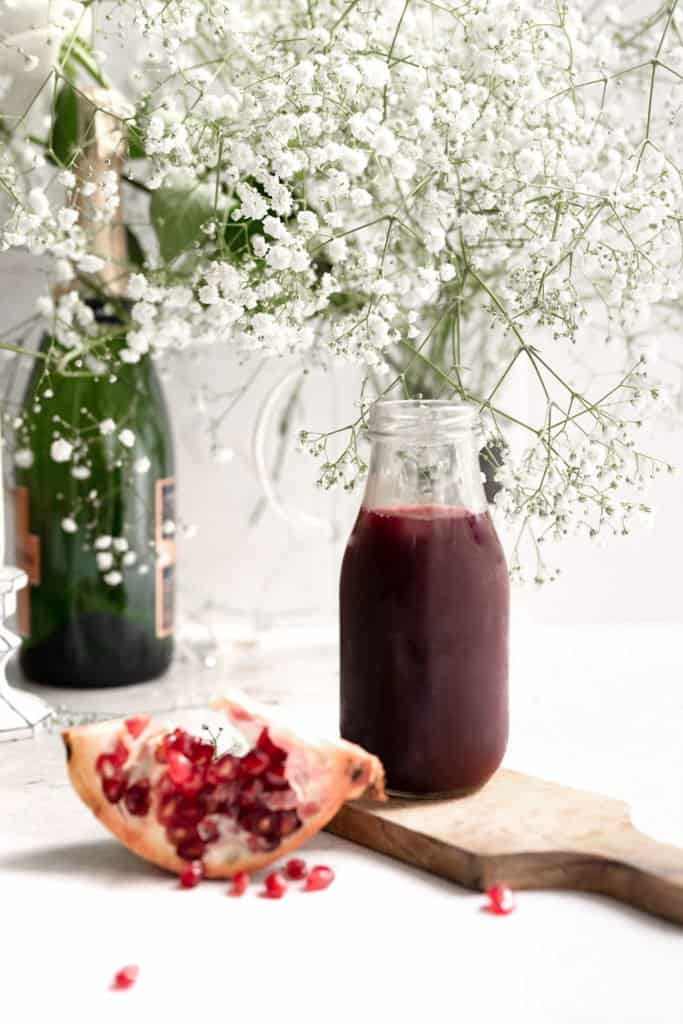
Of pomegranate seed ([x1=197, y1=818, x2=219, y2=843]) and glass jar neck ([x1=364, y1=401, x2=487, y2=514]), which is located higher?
glass jar neck ([x1=364, y1=401, x2=487, y2=514])

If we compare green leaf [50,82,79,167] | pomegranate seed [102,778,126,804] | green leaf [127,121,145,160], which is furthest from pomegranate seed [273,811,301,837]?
green leaf [50,82,79,167]

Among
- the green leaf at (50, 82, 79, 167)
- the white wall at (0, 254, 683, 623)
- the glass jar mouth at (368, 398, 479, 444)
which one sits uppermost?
the green leaf at (50, 82, 79, 167)

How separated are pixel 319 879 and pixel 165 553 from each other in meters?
0.63

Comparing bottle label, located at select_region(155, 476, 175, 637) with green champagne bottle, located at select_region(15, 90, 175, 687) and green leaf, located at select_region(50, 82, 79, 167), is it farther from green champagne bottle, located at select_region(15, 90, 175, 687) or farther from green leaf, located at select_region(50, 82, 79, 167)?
green leaf, located at select_region(50, 82, 79, 167)

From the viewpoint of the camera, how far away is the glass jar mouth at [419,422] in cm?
96

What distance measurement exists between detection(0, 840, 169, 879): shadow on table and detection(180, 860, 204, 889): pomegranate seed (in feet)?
0.09

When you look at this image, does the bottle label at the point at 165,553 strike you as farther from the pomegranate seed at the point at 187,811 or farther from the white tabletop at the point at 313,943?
the pomegranate seed at the point at 187,811

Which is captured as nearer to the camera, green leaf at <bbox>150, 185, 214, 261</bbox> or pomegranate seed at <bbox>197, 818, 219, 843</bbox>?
pomegranate seed at <bbox>197, 818, 219, 843</bbox>

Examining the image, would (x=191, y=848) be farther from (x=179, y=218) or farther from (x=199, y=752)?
(x=179, y=218)

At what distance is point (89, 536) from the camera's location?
142cm

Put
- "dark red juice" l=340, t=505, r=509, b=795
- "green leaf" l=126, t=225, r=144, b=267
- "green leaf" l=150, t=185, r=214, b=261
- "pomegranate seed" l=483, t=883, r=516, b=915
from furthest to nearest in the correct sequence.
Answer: "green leaf" l=126, t=225, r=144, b=267 < "green leaf" l=150, t=185, r=214, b=261 < "dark red juice" l=340, t=505, r=509, b=795 < "pomegranate seed" l=483, t=883, r=516, b=915

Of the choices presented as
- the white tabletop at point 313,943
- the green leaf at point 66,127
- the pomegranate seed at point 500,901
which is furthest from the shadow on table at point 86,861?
the green leaf at point 66,127

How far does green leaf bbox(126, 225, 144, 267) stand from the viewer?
1392 mm

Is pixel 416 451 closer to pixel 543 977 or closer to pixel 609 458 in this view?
pixel 609 458
